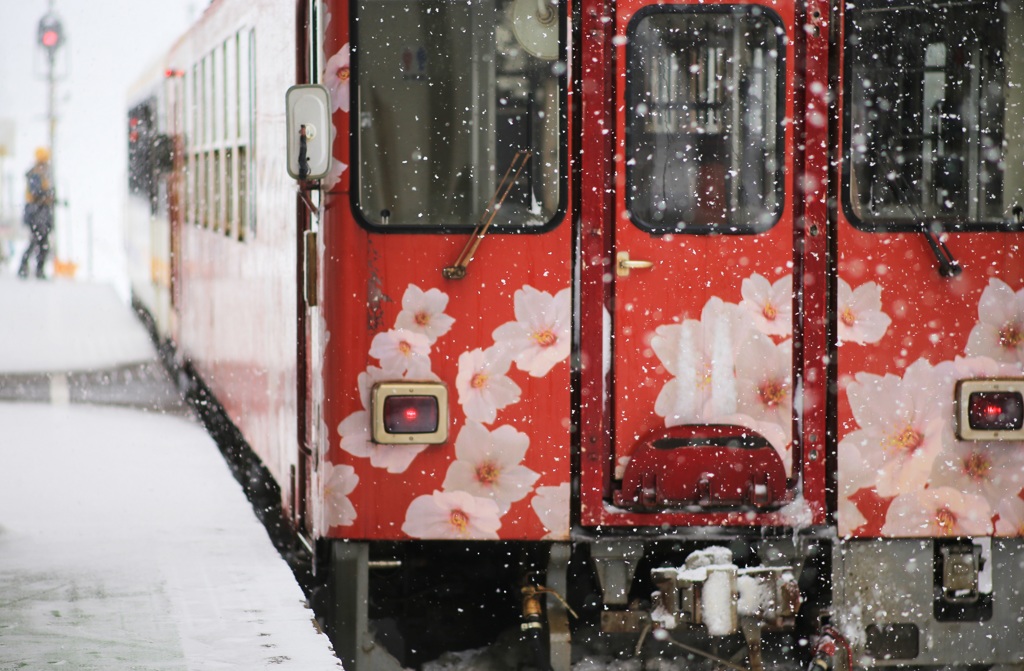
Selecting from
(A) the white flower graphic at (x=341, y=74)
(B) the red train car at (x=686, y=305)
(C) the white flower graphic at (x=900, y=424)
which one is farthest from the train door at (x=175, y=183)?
(C) the white flower graphic at (x=900, y=424)

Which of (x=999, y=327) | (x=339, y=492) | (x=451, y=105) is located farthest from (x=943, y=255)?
(x=339, y=492)

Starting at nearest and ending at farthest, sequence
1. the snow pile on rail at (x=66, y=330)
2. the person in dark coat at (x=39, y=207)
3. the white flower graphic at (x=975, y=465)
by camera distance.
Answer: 1. the white flower graphic at (x=975, y=465)
2. the snow pile on rail at (x=66, y=330)
3. the person in dark coat at (x=39, y=207)

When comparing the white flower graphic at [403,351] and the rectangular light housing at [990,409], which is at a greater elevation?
the white flower graphic at [403,351]

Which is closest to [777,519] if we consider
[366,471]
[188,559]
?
[366,471]

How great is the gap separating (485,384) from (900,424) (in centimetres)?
134

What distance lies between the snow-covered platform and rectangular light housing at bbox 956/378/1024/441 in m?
2.16

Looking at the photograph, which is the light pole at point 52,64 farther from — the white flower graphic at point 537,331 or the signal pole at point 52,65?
the white flower graphic at point 537,331

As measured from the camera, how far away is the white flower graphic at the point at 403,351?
5.55m

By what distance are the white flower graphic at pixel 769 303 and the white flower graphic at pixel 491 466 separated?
0.83 metres

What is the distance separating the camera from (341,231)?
18.2 feet

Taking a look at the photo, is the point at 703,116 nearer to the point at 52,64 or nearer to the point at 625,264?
the point at 625,264

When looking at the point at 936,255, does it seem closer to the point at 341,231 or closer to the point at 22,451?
the point at 341,231

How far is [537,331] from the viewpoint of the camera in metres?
5.56

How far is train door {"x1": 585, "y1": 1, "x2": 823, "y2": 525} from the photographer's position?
18.2ft
